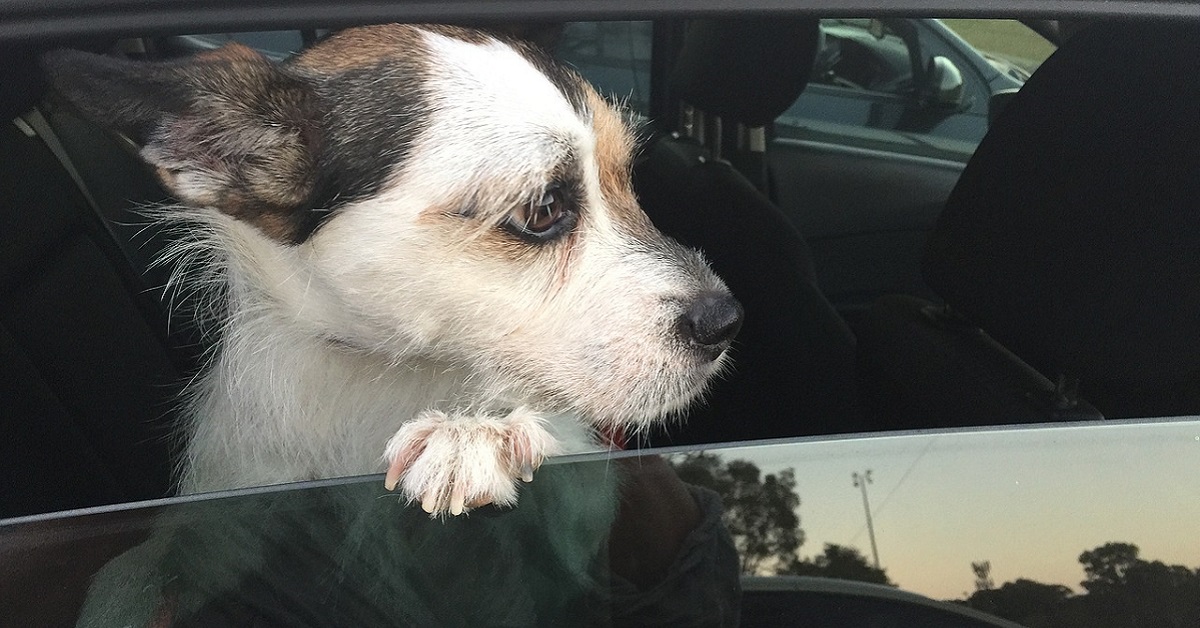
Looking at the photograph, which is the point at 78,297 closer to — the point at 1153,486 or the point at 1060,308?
the point at 1153,486

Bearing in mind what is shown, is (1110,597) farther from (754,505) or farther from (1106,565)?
(754,505)

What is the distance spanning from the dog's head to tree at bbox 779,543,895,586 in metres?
0.62

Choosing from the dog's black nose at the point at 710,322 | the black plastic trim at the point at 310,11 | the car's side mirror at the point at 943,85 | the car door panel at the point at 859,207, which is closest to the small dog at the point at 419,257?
the dog's black nose at the point at 710,322

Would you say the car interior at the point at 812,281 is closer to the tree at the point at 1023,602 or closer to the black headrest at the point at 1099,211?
the black headrest at the point at 1099,211

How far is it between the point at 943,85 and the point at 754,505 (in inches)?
101

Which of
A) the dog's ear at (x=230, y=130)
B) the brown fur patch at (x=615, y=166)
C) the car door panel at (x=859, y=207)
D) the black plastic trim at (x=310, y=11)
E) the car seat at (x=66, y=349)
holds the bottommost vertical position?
the car door panel at (x=859, y=207)

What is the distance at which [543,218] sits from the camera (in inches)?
71.7

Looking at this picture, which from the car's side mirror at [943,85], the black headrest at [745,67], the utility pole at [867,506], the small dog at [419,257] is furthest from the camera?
the car's side mirror at [943,85]

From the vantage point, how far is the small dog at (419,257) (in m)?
1.71

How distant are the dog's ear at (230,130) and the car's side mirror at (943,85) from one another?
2.42 m

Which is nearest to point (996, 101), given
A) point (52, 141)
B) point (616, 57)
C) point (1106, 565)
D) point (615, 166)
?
point (616, 57)

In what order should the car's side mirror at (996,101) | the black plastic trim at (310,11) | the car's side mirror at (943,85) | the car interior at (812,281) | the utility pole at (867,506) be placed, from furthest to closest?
the car's side mirror at (943,85) → the car's side mirror at (996,101) → the car interior at (812,281) → the utility pole at (867,506) → the black plastic trim at (310,11)

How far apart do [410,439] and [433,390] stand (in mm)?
418

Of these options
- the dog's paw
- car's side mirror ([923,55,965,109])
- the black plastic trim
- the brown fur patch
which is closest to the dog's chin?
the dog's paw
